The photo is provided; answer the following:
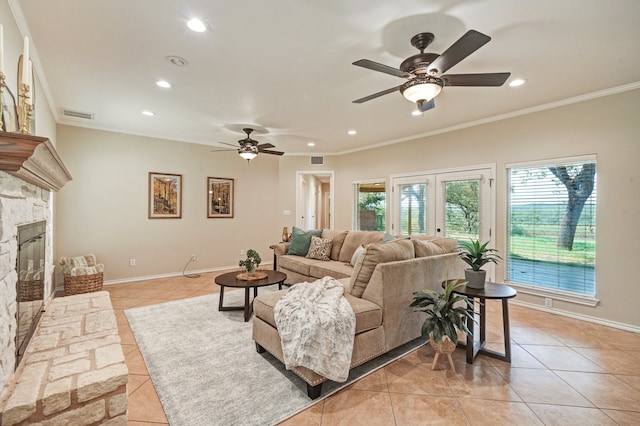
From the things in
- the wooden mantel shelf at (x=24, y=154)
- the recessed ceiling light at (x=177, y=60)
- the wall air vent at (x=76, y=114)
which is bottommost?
the wooden mantel shelf at (x=24, y=154)

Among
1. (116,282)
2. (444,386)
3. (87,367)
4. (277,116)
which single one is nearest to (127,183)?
(116,282)

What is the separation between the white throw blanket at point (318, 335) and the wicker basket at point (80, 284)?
11.3 ft

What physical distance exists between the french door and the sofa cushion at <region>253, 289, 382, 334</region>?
2.84m

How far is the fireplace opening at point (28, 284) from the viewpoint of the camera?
1.66 metres

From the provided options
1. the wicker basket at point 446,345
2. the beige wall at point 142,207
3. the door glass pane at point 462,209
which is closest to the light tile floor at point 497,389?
the wicker basket at point 446,345

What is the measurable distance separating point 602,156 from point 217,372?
15.0ft

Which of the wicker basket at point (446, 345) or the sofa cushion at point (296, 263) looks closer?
the wicker basket at point (446, 345)

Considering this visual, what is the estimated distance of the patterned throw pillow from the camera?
181 inches

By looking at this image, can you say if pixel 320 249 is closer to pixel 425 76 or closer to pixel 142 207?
pixel 425 76

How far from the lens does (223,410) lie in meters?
1.85

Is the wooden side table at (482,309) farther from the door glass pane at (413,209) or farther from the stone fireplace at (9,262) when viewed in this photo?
the stone fireplace at (9,262)

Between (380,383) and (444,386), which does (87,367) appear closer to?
(380,383)

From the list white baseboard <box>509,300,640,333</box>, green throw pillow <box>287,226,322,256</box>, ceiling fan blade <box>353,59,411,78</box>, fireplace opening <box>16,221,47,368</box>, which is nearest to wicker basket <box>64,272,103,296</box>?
fireplace opening <box>16,221,47,368</box>

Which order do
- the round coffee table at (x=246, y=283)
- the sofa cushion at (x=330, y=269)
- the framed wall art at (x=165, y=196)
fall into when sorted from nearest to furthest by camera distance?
the round coffee table at (x=246, y=283) < the sofa cushion at (x=330, y=269) < the framed wall art at (x=165, y=196)
